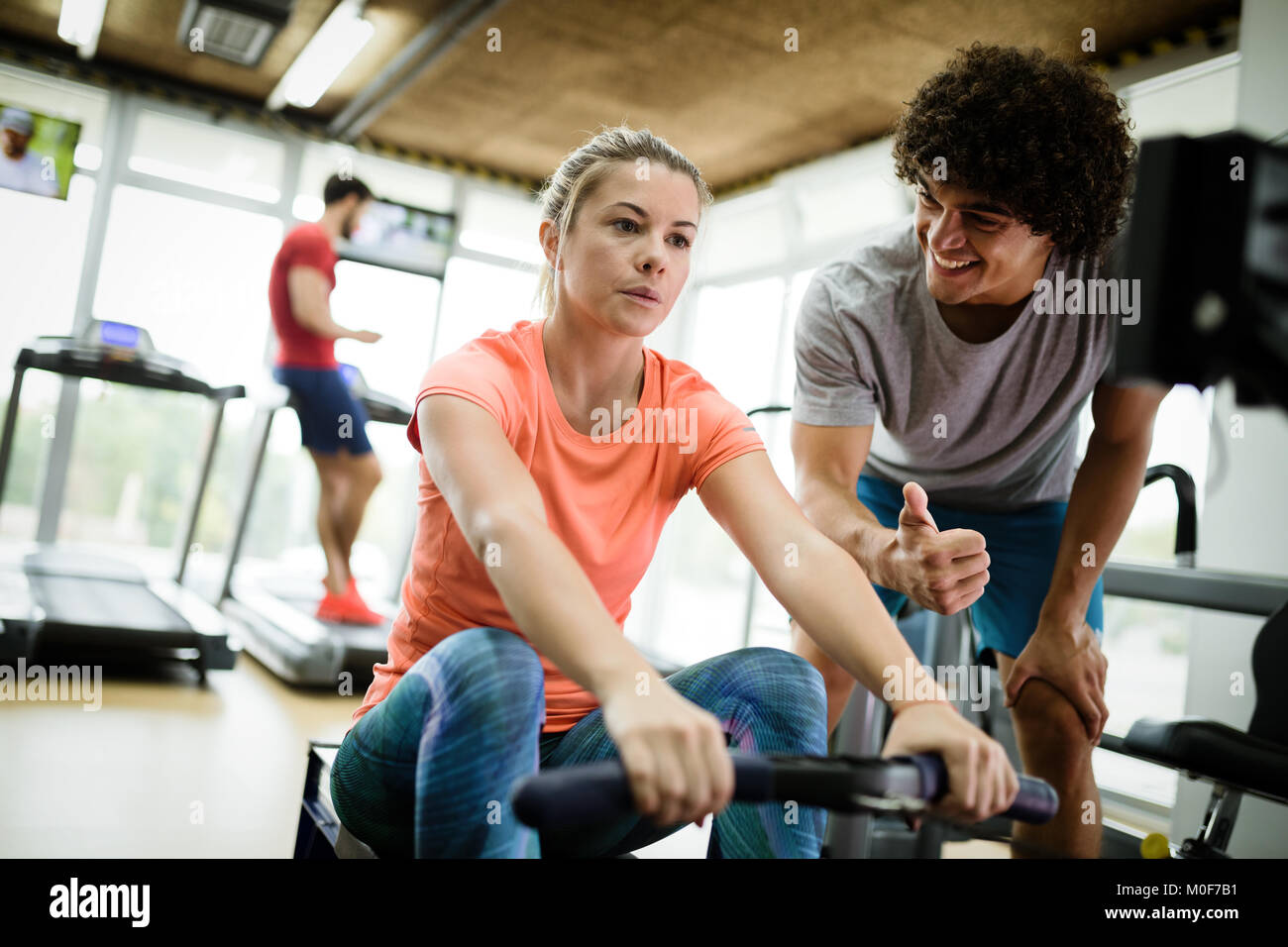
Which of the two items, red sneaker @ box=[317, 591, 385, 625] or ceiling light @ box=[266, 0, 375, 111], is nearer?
red sneaker @ box=[317, 591, 385, 625]

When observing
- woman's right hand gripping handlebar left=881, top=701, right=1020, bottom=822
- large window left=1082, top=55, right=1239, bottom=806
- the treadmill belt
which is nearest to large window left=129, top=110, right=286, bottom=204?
the treadmill belt

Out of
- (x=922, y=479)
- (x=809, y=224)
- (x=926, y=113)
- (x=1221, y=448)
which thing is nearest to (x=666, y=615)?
(x=809, y=224)

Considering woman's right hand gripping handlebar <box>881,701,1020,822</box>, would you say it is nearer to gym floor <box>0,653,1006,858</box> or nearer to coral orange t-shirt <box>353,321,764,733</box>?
coral orange t-shirt <box>353,321,764,733</box>

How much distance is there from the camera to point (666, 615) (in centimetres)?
630

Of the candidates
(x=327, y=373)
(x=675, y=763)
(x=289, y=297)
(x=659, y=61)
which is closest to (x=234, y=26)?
(x=289, y=297)

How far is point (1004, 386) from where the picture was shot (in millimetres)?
1583

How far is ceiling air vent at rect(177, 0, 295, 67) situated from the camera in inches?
181

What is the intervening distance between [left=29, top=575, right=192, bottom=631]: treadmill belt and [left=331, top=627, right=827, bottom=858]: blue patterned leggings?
115 inches

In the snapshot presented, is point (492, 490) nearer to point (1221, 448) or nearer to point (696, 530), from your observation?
point (1221, 448)

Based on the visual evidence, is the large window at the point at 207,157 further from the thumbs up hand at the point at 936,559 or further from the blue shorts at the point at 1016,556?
the thumbs up hand at the point at 936,559

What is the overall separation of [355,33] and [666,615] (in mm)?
3771

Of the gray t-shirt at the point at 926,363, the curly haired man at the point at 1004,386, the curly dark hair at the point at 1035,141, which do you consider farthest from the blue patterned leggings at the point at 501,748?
the curly dark hair at the point at 1035,141
